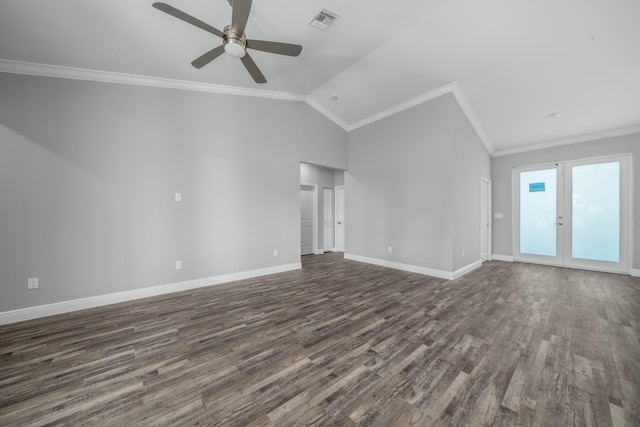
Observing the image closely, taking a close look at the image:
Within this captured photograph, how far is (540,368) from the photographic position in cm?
180

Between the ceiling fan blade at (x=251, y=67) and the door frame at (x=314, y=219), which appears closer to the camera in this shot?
the ceiling fan blade at (x=251, y=67)

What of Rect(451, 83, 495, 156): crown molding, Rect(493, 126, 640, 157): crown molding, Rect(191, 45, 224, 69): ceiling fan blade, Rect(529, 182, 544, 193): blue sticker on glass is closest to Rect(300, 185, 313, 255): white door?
Rect(451, 83, 495, 156): crown molding

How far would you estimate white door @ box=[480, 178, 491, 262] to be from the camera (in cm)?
551

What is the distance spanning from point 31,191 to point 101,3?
7.69ft

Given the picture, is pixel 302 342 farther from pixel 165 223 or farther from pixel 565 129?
pixel 565 129

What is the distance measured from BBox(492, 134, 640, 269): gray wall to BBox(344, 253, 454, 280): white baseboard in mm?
3096

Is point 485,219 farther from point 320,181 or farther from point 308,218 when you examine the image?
point 308,218

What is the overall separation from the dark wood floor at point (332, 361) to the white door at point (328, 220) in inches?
153

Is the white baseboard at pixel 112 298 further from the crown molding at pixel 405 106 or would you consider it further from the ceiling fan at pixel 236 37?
the crown molding at pixel 405 106

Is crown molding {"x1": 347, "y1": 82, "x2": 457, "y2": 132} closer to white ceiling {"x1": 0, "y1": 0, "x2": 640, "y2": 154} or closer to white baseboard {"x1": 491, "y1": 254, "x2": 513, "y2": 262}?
white ceiling {"x1": 0, "y1": 0, "x2": 640, "y2": 154}

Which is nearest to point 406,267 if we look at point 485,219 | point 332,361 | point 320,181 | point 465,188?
point 465,188

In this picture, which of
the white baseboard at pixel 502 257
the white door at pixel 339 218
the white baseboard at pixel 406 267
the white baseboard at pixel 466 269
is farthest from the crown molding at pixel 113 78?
the white baseboard at pixel 502 257

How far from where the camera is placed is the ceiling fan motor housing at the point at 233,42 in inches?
89.7

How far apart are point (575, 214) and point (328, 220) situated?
19.1ft
